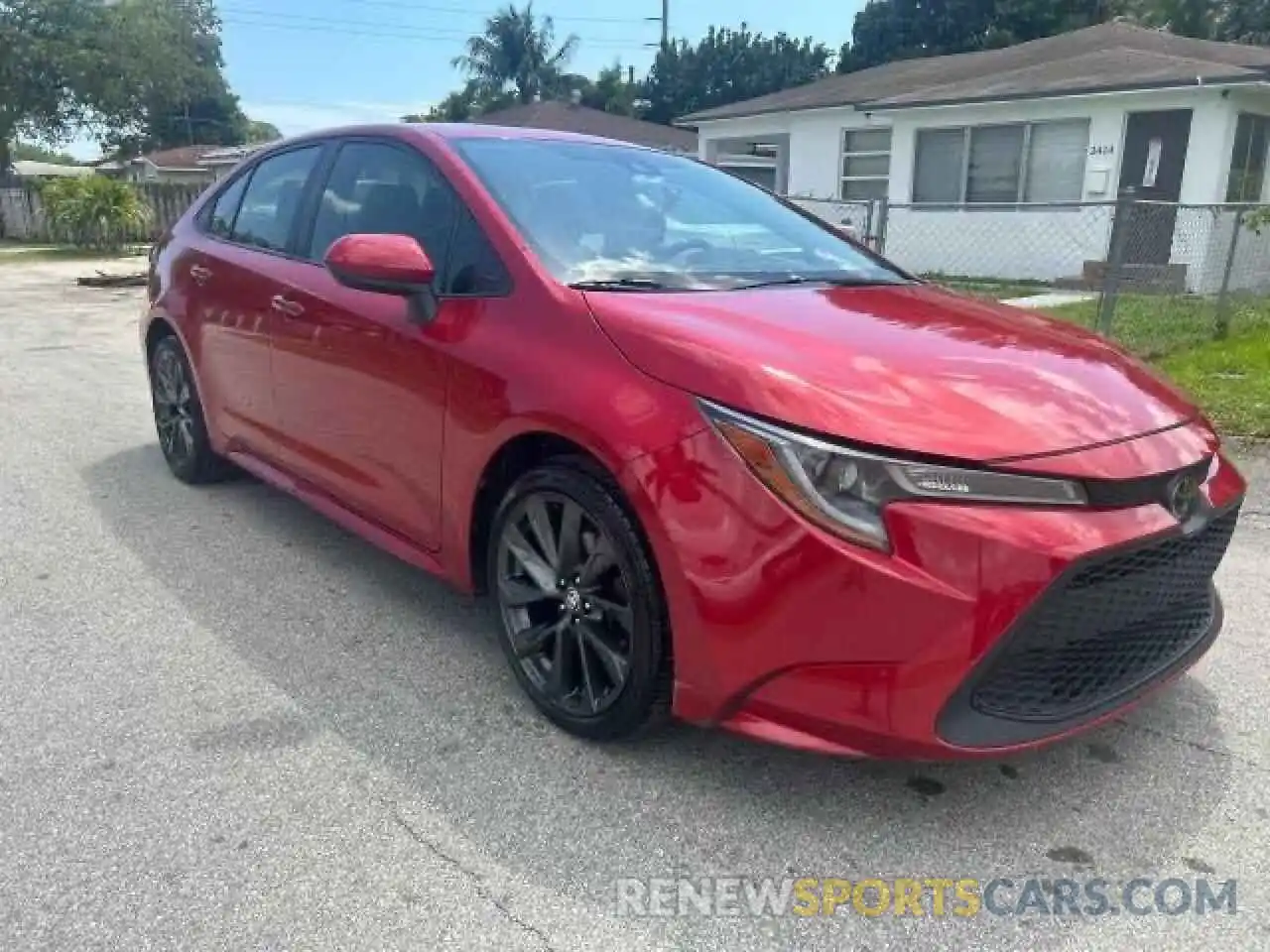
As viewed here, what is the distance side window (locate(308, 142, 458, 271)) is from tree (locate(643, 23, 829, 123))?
41417 millimetres

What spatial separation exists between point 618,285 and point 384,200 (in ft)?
3.77

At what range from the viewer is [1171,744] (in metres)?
2.74

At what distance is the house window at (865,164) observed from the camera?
17906 millimetres

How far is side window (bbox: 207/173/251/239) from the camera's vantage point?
455cm

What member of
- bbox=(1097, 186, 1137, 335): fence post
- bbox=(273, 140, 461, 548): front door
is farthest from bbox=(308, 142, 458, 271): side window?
bbox=(1097, 186, 1137, 335): fence post

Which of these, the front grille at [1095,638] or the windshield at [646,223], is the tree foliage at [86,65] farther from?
the front grille at [1095,638]

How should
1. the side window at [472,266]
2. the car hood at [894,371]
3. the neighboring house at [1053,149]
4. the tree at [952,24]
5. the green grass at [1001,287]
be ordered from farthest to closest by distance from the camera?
the tree at [952,24]
the neighboring house at [1053,149]
the green grass at [1001,287]
the side window at [472,266]
the car hood at [894,371]

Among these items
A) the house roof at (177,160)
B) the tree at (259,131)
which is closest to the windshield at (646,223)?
the house roof at (177,160)

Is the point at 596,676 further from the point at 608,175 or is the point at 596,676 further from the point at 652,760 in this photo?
the point at 608,175

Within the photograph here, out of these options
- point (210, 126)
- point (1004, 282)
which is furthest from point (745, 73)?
point (210, 126)

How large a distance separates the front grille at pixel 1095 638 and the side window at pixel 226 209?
3.78 meters

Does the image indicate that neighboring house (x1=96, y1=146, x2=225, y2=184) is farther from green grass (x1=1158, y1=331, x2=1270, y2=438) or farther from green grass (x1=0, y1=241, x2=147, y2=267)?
green grass (x1=1158, y1=331, x2=1270, y2=438)

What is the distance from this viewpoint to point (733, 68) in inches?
1687

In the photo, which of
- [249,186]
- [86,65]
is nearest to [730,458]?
[249,186]
